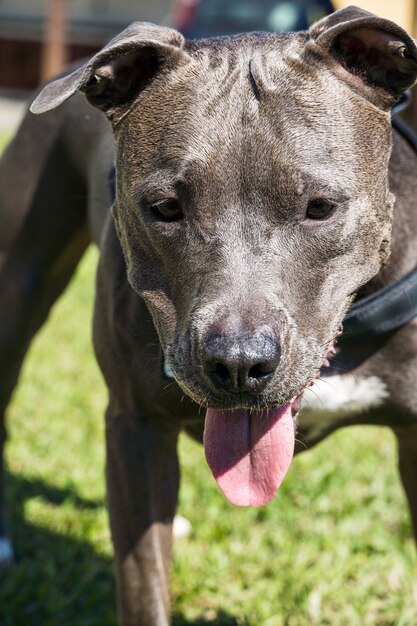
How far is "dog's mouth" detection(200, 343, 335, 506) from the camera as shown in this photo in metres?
3.17

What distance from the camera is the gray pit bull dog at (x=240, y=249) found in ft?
9.77

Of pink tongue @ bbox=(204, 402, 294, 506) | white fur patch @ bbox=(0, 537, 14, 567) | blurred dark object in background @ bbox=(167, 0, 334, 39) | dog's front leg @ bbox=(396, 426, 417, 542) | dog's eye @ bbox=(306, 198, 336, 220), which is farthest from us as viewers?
blurred dark object in background @ bbox=(167, 0, 334, 39)

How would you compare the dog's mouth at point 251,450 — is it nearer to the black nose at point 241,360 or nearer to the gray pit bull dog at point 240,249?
the gray pit bull dog at point 240,249

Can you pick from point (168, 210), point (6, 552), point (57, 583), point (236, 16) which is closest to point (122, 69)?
point (168, 210)

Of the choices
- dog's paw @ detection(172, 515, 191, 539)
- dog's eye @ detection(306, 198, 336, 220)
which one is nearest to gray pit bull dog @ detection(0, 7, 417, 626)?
dog's eye @ detection(306, 198, 336, 220)

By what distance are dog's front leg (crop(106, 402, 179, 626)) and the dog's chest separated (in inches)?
18.4

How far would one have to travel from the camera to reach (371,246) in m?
3.21

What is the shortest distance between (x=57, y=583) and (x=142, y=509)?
1.11 meters

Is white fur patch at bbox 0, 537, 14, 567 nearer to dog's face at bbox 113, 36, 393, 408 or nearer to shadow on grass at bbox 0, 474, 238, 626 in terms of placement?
shadow on grass at bbox 0, 474, 238, 626

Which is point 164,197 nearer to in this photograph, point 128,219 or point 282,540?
point 128,219

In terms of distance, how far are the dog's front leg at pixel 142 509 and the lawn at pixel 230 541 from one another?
28.2 inches

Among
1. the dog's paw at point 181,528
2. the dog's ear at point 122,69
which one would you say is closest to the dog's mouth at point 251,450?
the dog's ear at point 122,69

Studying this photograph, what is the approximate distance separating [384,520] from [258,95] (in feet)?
8.18

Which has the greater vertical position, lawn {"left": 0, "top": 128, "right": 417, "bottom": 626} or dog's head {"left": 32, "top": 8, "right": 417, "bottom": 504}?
dog's head {"left": 32, "top": 8, "right": 417, "bottom": 504}
